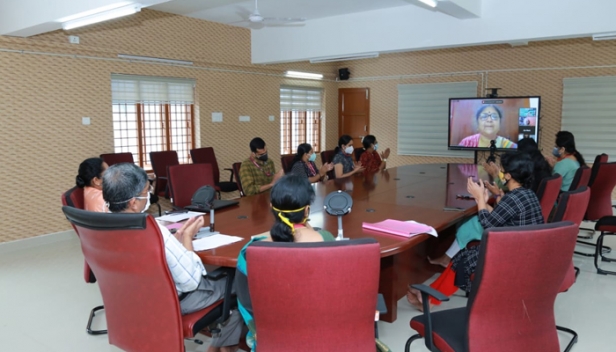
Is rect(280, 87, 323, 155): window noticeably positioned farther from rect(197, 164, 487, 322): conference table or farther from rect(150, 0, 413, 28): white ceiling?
rect(197, 164, 487, 322): conference table

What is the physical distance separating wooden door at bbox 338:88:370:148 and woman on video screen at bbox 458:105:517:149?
2.41m

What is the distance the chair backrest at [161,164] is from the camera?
6.14 meters

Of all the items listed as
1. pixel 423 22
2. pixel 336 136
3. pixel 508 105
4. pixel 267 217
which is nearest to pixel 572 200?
pixel 267 217

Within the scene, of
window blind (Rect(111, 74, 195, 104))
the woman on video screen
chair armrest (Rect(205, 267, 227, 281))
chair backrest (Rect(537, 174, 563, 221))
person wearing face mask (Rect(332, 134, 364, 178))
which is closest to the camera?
chair armrest (Rect(205, 267, 227, 281))

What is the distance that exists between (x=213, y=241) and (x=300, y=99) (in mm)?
6876

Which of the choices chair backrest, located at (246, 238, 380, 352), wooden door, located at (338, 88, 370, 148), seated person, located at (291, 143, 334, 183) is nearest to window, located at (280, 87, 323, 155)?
wooden door, located at (338, 88, 370, 148)

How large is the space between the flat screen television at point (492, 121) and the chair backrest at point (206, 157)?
4.15 metres

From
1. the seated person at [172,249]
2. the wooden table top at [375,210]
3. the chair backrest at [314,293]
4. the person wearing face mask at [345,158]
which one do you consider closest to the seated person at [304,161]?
the wooden table top at [375,210]

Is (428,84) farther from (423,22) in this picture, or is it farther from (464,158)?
(423,22)

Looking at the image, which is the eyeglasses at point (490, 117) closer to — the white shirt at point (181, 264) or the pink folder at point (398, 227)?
the pink folder at point (398, 227)

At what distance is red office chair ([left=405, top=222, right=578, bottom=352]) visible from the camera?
173cm

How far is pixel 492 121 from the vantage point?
7.93 metres

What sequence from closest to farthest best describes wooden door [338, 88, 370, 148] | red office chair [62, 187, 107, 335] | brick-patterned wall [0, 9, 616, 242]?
red office chair [62, 187, 107, 335] < brick-patterned wall [0, 9, 616, 242] < wooden door [338, 88, 370, 148]

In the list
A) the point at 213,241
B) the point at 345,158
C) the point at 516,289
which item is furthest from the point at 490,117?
the point at 516,289
